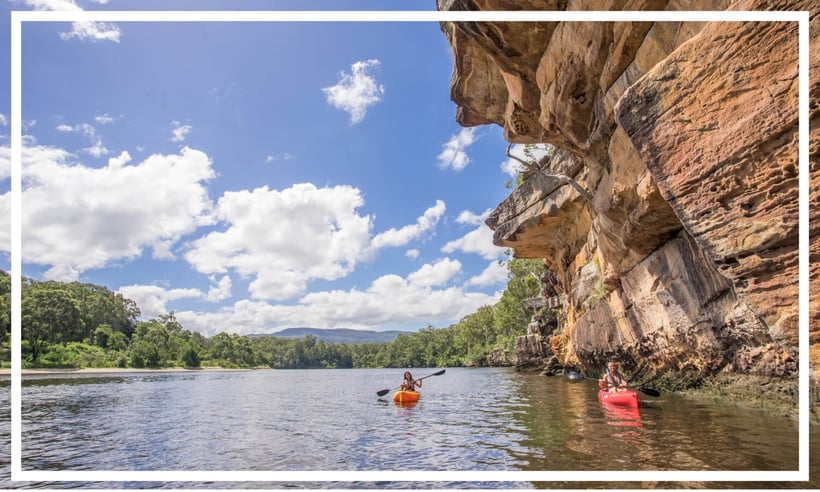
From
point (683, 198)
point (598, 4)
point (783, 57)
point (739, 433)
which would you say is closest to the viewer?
point (783, 57)

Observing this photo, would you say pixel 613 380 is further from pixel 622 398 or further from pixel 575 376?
pixel 575 376

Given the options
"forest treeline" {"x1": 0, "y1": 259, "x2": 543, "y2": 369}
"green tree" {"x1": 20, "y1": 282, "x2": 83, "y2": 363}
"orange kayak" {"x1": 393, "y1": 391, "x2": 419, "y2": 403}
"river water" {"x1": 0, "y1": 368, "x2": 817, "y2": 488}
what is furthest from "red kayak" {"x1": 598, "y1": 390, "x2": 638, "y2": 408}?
"green tree" {"x1": 20, "y1": 282, "x2": 83, "y2": 363}

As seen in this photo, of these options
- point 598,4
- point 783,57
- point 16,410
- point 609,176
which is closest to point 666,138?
point 783,57

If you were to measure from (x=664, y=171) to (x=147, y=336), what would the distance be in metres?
95.0

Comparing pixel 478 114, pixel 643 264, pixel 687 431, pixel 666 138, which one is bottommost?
pixel 687 431

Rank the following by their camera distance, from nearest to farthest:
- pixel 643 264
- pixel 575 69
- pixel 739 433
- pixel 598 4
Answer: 1. pixel 739 433
2. pixel 598 4
3. pixel 575 69
4. pixel 643 264

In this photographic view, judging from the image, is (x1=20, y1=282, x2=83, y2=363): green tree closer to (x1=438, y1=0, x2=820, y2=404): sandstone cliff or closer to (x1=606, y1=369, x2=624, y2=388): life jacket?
(x1=438, y1=0, x2=820, y2=404): sandstone cliff

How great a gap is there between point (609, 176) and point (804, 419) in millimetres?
12806

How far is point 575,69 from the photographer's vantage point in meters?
14.4

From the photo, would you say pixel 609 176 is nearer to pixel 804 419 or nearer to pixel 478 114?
pixel 478 114

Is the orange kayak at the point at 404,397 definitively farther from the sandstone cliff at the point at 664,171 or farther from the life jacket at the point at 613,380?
the sandstone cliff at the point at 664,171

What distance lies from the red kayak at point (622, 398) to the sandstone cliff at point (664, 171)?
11.2 feet

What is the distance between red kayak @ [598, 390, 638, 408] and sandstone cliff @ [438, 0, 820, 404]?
3.43 meters

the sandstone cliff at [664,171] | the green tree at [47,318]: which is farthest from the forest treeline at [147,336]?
the sandstone cliff at [664,171]
